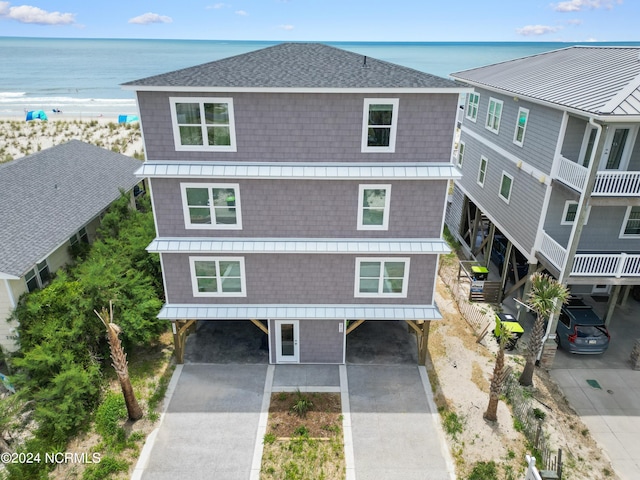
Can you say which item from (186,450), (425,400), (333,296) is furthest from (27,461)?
(425,400)

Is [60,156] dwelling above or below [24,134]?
above

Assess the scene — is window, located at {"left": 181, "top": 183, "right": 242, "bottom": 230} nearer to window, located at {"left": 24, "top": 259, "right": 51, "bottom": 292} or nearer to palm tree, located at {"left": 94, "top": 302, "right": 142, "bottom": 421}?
palm tree, located at {"left": 94, "top": 302, "right": 142, "bottom": 421}

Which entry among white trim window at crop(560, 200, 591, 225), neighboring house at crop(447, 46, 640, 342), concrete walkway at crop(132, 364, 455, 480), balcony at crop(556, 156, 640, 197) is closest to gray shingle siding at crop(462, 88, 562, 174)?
neighboring house at crop(447, 46, 640, 342)

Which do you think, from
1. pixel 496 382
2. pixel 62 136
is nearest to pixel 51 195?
pixel 496 382

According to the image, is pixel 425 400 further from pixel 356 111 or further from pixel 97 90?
pixel 97 90

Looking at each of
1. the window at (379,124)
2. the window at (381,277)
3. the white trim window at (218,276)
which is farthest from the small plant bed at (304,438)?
the window at (379,124)

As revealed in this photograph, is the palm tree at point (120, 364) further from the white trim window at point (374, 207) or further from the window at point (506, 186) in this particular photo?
the window at point (506, 186)

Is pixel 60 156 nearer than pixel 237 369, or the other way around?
pixel 237 369

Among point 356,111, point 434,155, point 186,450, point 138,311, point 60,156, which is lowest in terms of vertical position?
point 186,450
